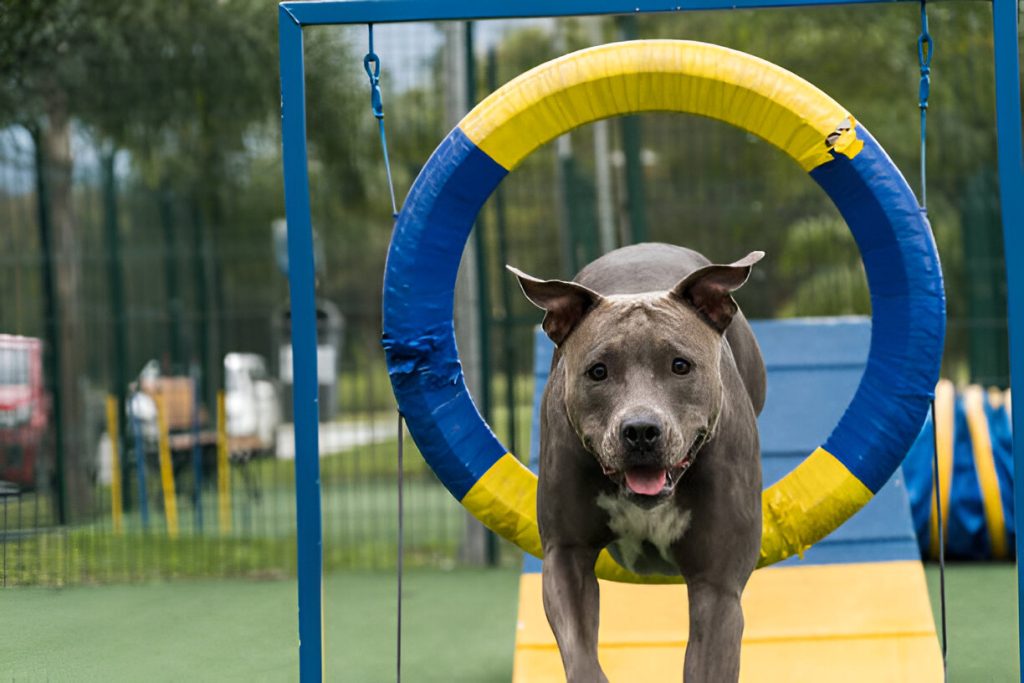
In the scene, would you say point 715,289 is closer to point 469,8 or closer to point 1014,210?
point 1014,210

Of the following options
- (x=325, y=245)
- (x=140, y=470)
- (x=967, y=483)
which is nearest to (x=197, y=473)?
(x=140, y=470)

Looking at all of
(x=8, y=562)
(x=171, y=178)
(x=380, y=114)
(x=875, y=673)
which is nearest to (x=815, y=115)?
(x=380, y=114)

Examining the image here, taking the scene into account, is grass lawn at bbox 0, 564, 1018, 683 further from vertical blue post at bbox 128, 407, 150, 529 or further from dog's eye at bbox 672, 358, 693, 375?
dog's eye at bbox 672, 358, 693, 375

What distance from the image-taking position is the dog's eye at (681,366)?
3.41 m

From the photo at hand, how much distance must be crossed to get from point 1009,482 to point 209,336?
21.9 ft

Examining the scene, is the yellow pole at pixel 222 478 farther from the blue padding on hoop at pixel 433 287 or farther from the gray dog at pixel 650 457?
the gray dog at pixel 650 457

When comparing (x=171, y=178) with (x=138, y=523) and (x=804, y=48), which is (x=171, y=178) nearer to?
(x=138, y=523)

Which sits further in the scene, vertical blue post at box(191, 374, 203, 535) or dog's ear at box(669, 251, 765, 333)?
vertical blue post at box(191, 374, 203, 535)

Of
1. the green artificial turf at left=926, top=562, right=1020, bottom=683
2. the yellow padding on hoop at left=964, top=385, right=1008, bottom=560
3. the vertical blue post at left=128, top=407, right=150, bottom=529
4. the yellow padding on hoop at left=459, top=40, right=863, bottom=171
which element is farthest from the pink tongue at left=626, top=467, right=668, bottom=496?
the vertical blue post at left=128, top=407, right=150, bottom=529

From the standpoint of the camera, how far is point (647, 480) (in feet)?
11.0

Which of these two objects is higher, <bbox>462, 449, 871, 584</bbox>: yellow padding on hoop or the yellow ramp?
<bbox>462, 449, 871, 584</bbox>: yellow padding on hoop

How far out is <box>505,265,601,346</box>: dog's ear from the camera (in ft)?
11.7

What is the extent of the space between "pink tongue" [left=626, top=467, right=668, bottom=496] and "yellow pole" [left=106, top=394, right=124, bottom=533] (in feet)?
21.5

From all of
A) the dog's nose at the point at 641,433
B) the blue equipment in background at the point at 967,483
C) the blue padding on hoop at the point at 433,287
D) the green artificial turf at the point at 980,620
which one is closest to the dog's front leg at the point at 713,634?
the dog's nose at the point at 641,433
